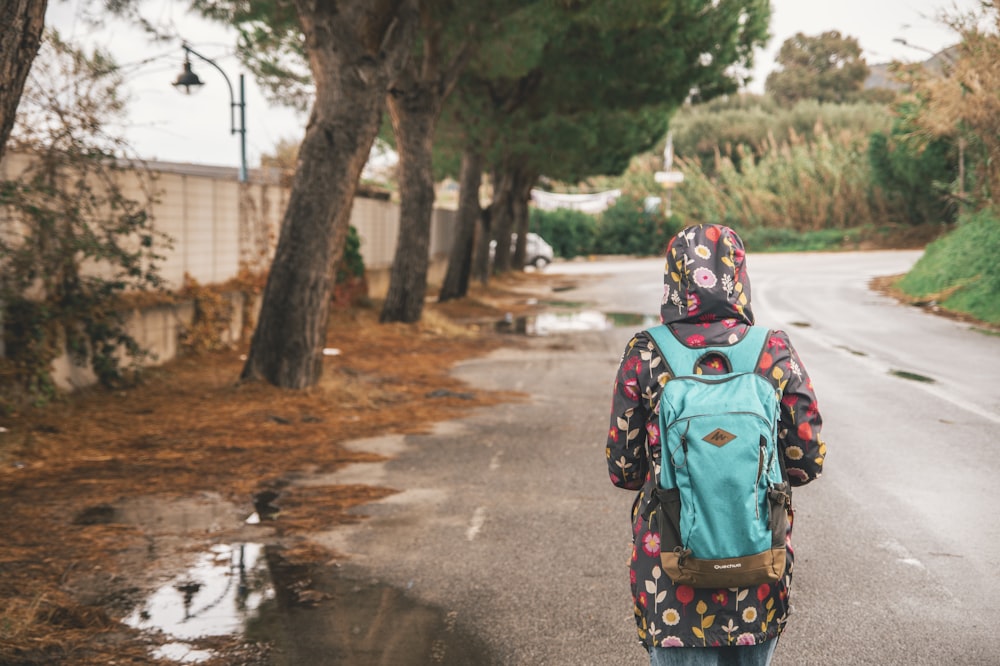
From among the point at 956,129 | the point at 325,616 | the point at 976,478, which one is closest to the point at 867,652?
the point at 325,616

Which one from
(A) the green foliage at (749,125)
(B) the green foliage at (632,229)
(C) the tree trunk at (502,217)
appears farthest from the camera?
(A) the green foliage at (749,125)

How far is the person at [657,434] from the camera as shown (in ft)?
9.81

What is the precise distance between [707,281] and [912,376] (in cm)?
1057

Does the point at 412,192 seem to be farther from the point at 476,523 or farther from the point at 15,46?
the point at 15,46

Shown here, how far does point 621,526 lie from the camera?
6.71m

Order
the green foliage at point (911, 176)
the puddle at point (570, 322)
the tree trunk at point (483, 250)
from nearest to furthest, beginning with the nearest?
the puddle at point (570, 322) → the tree trunk at point (483, 250) → the green foliage at point (911, 176)

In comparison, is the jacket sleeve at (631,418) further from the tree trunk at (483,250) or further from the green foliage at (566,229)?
the green foliage at (566,229)

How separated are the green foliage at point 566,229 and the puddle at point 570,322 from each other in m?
31.2

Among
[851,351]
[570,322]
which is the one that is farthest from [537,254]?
[851,351]

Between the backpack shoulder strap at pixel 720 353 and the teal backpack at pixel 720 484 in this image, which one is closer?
the teal backpack at pixel 720 484

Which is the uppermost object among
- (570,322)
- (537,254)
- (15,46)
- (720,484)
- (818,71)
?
(818,71)

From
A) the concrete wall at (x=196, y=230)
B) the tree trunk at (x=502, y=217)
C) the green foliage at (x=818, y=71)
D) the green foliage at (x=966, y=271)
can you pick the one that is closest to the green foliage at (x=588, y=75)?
the tree trunk at (x=502, y=217)

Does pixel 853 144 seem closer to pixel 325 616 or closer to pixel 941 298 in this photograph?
pixel 941 298

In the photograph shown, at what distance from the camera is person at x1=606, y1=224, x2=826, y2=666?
299 centimetres
